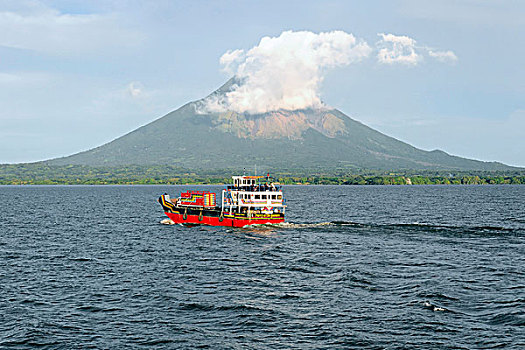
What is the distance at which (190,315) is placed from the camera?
32031 mm

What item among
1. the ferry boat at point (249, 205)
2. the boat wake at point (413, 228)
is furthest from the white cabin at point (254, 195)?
the boat wake at point (413, 228)

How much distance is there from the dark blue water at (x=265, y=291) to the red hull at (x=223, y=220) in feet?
26.7

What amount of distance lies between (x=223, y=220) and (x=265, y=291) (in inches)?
1711

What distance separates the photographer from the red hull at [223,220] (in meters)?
78.3

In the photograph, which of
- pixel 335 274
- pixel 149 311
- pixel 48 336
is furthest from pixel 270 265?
pixel 48 336

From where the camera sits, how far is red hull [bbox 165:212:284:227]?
78312 millimetres

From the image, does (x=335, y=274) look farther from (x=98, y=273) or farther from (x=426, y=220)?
(x=426, y=220)

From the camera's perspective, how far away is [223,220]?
81.5 m

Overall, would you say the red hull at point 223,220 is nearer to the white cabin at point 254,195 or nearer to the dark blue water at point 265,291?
the white cabin at point 254,195

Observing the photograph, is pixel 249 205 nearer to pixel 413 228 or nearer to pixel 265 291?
pixel 413 228

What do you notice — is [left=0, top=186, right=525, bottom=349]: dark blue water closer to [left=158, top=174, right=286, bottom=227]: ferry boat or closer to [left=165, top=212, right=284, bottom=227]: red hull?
[left=165, top=212, right=284, bottom=227]: red hull

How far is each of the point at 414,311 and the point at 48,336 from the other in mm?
22901

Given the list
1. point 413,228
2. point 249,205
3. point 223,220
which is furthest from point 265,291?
point 413,228

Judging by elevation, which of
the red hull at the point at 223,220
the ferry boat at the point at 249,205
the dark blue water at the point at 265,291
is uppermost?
the ferry boat at the point at 249,205
